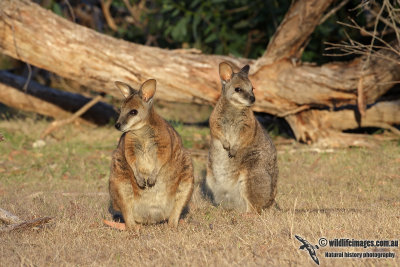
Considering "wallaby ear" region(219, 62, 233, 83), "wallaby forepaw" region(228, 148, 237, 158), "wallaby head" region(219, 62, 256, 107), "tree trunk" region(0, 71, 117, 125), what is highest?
"wallaby ear" region(219, 62, 233, 83)

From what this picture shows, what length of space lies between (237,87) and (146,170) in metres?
1.90

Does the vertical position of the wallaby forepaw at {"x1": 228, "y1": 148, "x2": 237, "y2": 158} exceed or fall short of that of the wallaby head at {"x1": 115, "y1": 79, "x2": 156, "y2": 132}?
it falls short

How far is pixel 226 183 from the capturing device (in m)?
6.34

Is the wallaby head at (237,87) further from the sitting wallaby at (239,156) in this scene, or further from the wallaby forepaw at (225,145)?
the wallaby forepaw at (225,145)

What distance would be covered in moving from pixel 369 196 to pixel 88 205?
141 inches

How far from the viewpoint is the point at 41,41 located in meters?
9.34

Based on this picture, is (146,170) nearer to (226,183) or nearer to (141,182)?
(141,182)

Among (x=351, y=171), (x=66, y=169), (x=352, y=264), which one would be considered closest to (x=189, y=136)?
(x=66, y=169)

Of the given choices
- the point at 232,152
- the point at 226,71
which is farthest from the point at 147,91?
the point at 226,71

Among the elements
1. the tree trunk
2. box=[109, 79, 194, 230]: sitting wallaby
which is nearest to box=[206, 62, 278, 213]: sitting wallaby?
box=[109, 79, 194, 230]: sitting wallaby

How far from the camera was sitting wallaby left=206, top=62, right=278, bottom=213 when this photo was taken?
618cm

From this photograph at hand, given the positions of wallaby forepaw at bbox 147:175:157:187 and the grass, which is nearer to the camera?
the grass

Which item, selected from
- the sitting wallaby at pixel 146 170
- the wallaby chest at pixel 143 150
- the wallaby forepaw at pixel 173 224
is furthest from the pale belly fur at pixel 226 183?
the wallaby chest at pixel 143 150

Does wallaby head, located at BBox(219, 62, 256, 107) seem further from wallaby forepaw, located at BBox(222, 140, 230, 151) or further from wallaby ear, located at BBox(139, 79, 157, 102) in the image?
wallaby ear, located at BBox(139, 79, 157, 102)
